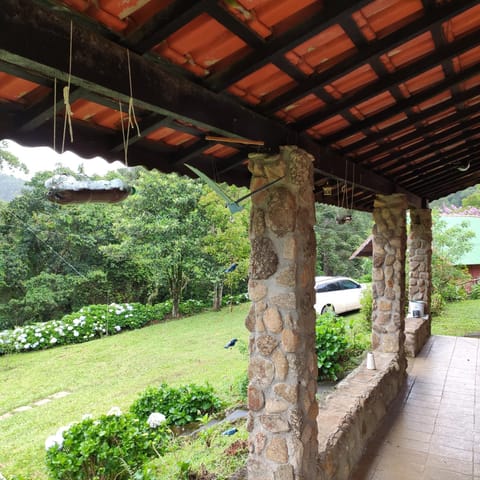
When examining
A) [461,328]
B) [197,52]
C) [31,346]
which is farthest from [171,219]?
[197,52]

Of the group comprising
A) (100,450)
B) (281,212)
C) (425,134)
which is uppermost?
(425,134)

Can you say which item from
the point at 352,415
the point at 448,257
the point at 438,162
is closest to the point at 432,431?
the point at 352,415

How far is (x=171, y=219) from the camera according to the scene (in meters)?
10.7

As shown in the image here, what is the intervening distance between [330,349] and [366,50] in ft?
14.0

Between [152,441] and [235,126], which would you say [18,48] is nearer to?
[235,126]

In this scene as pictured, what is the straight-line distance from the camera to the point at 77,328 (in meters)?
9.54

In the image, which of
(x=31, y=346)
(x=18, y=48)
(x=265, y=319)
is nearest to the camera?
(x=18, y=48)

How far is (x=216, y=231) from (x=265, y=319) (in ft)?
30.6

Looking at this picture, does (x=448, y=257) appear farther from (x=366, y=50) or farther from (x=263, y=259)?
(x=366, y=50)

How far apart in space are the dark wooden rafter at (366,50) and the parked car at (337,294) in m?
8.26

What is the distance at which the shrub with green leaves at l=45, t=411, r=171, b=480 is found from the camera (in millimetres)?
2846

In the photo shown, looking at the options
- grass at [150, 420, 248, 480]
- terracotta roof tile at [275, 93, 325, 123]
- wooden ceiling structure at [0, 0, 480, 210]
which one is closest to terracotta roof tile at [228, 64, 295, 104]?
wooden ceiling structure at [0, 0, 480, 210]

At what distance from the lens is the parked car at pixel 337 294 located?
31.8ft

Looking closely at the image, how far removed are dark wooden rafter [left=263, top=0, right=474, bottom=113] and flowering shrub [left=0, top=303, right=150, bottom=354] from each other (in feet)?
29.4
